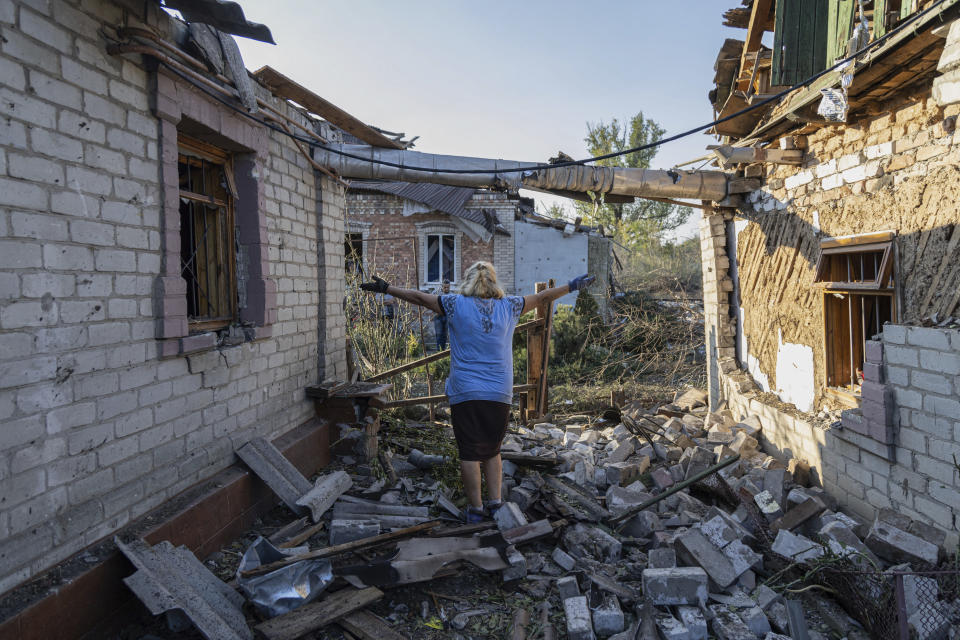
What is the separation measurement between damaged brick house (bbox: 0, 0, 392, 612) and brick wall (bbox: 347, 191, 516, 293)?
33.0 ft

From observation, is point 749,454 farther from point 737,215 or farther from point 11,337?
point 11,337

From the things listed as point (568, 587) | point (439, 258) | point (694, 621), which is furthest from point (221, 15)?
point (439, 258)

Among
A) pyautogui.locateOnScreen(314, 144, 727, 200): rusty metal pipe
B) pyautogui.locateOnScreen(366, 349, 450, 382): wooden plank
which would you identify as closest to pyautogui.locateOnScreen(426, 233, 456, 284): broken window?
pyautogui.locateOnScreen(366, 349, 450, 382): wooden plank

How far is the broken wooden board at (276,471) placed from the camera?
459 centimetres

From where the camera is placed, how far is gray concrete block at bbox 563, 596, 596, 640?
3303 mm

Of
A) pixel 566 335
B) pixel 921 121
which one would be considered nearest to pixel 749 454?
pixel 921 121

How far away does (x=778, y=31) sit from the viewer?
6227mm

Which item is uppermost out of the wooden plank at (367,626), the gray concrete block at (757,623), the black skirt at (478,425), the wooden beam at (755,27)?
the wooden beam at (755,27)

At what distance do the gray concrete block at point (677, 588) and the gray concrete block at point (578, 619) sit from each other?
0.42m

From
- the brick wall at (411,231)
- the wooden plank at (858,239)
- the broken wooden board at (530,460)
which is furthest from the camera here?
the brick wall at (411,231)

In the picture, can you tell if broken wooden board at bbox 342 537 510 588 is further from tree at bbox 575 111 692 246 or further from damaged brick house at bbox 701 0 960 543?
tree at bbox 575 111 692 246

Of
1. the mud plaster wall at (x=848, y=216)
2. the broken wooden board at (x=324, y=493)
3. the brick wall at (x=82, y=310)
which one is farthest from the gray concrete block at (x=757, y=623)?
the brick wall at (x=82, y=310)

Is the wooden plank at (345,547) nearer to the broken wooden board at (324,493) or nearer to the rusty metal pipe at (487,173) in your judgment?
the broken wooden board at (324,493)

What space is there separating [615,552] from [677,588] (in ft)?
2.45
